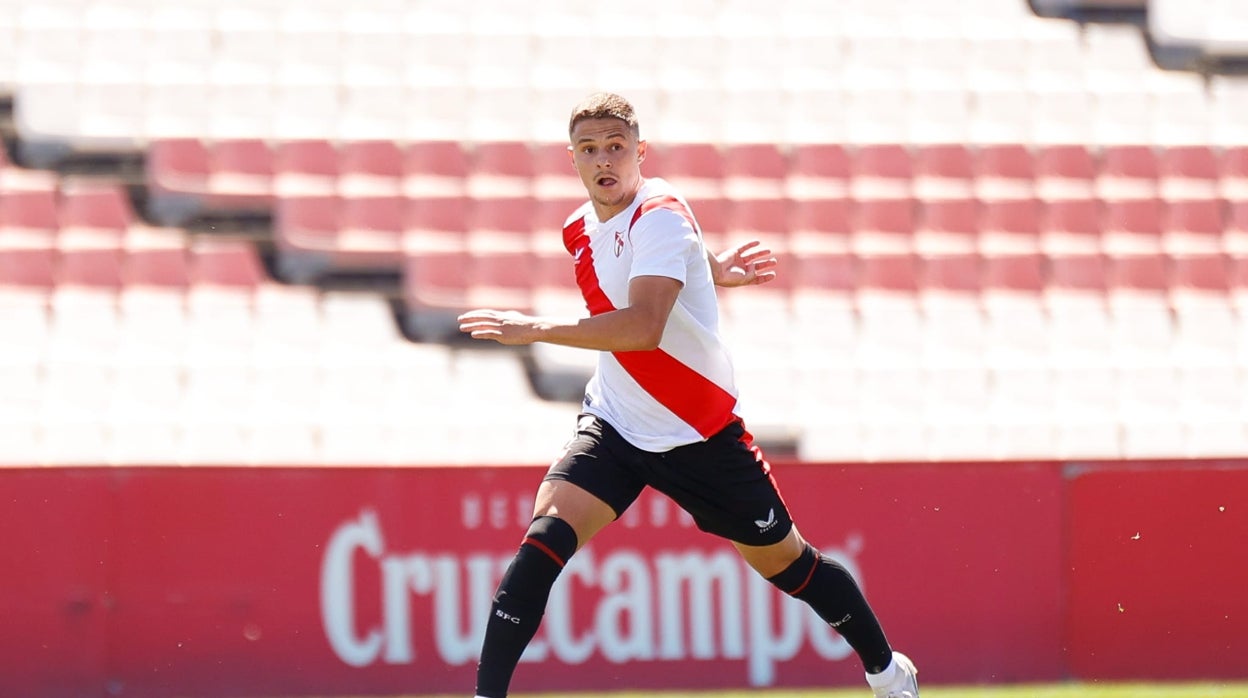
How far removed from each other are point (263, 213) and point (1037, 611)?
4940mm

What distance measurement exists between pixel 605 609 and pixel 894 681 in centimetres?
185

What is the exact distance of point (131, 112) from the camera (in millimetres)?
9508

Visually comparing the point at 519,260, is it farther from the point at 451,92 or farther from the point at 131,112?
the point at 131,112

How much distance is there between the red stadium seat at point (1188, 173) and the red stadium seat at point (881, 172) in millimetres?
1576

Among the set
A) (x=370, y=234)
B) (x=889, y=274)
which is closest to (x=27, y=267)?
(x=370, y=234)

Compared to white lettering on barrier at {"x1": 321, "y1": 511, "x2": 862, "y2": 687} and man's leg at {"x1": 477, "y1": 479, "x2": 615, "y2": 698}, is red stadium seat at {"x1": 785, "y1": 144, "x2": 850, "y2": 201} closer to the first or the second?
white lettering on barrier at {"x1": 321, "y1": 511, "x2": 862, "y2": 687}

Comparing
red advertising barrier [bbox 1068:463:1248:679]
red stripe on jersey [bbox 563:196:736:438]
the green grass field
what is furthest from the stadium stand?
red stripe on jersey [bbox 563:196:736:438]

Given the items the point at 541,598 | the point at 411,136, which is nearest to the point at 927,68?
the point at 411,136

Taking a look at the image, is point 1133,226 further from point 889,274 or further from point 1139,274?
point 889,274

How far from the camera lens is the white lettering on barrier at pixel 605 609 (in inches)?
245

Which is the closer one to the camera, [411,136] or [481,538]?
[481,538]

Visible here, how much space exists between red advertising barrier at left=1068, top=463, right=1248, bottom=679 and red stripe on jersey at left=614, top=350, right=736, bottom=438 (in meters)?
2.53

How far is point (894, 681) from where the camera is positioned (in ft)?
15.3

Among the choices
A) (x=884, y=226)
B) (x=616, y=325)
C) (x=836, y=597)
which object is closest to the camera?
(x=616, y=325)
